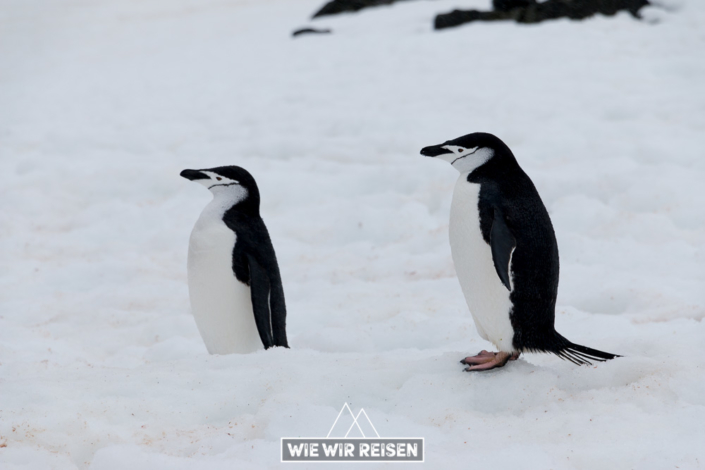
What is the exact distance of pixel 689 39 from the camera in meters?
9.66

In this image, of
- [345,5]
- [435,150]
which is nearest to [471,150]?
[435,150]

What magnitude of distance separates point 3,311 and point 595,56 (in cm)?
867

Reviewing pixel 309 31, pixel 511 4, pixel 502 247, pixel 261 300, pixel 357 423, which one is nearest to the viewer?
pixel 357 423

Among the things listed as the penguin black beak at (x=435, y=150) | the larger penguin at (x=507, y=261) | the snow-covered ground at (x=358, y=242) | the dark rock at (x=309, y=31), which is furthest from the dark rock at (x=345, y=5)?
the larger penguin at (x=507, y=261)

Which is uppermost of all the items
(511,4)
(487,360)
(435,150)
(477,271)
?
(511,4)

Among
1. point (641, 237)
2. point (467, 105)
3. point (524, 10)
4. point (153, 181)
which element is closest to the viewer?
point (641, 237)

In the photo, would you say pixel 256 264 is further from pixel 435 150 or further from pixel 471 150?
pixel 471 150

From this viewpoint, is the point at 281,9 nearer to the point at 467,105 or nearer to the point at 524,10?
the point at 524,10

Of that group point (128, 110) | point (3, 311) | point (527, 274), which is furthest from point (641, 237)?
point (128, 110)

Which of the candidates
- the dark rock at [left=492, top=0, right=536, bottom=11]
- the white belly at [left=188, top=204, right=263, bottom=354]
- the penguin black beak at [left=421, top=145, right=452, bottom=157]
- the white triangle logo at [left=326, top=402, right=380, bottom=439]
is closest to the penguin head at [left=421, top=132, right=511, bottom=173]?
the penguin black beak at [left=421, top=145, right=452, bottom=157]

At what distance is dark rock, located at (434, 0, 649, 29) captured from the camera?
38.3 feet

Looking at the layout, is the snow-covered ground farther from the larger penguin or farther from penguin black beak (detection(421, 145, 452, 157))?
penguin black beak (detection(421, 145, 452, 157))

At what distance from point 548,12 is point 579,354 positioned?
10897 mm

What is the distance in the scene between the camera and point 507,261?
7.30ft
